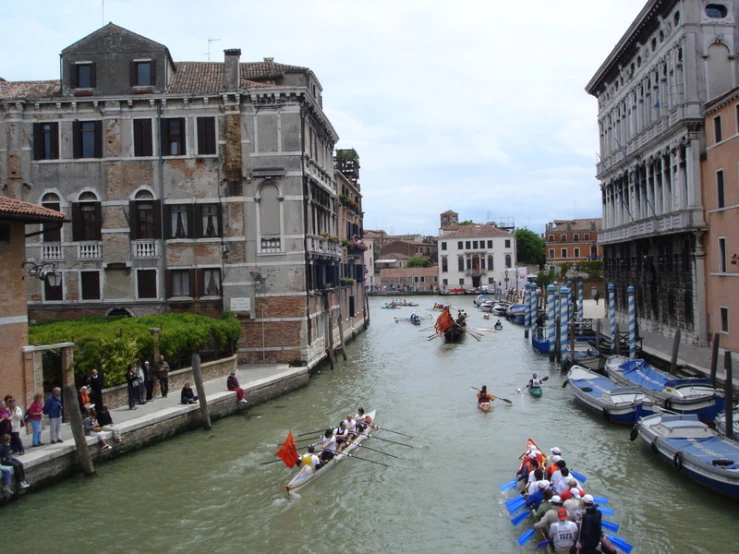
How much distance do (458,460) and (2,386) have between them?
9788 millimetres

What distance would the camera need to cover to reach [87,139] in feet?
77.7

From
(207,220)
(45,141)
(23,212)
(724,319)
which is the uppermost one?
(45,141)

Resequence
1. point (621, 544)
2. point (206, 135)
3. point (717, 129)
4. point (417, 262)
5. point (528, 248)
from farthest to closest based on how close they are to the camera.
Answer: point (417, 262) < point (528, 248) < point (717, 129) < point (206, 135) < point (621, 544)

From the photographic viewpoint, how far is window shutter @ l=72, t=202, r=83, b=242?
23.7m

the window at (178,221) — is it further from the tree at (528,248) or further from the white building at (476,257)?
the tree at (528,248)

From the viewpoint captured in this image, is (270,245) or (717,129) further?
(717,129)

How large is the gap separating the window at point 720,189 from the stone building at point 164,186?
48.6ft

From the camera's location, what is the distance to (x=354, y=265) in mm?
41875

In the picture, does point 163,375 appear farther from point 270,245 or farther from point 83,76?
point 83,76

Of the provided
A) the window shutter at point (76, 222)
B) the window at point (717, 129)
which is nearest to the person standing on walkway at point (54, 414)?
the window shutter at point (76, 222)

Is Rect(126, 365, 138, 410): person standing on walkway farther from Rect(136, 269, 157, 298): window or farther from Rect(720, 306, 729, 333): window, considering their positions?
Rect(720, 306, 729, 333): window

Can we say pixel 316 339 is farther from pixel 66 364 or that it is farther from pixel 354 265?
pixel 354 265

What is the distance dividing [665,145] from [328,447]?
21.0 meters

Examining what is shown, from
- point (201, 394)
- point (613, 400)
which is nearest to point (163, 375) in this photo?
point (201, 394)
